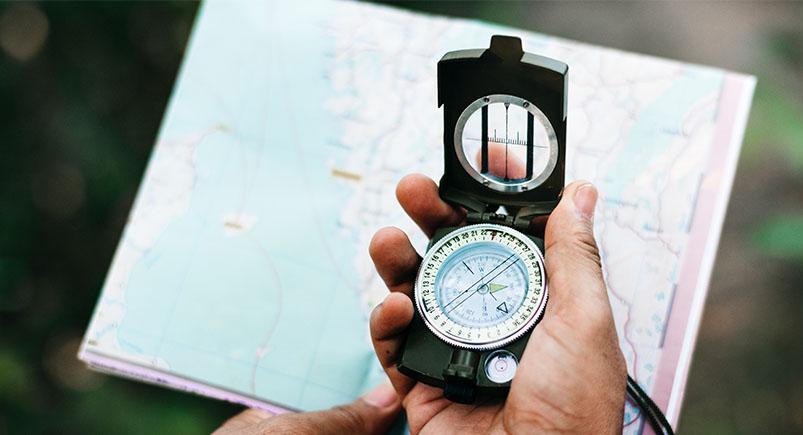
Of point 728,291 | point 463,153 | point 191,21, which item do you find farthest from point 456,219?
point 191,21

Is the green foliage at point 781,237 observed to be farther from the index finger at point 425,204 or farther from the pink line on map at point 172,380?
the pink line on map at point 172,380

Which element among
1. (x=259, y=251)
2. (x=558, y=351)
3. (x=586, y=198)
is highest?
(x=586, y=198)

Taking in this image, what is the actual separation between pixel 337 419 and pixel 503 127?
56cm

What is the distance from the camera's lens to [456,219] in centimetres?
137

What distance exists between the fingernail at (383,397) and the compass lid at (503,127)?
1.20 feet

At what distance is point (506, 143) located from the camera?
1.28 metres

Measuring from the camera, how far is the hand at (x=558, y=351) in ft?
3.67

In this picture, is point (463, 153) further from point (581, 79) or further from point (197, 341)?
point (197, 341)

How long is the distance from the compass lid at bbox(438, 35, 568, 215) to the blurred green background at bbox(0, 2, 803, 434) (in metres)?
0.97

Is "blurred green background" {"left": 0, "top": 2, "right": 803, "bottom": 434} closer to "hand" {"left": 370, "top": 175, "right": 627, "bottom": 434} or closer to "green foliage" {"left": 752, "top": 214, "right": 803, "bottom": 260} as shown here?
"green foliage" {"left": 752, "top": 214, "right": 803, "bottom": 260}

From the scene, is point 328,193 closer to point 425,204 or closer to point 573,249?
point 425,204

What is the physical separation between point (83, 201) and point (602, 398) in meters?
1.60

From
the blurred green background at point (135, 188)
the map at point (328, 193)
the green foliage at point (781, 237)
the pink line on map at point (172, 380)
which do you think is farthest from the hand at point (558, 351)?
the green foliage at point (781, 237)

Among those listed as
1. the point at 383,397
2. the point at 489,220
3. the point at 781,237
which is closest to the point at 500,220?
the point at 489,220
